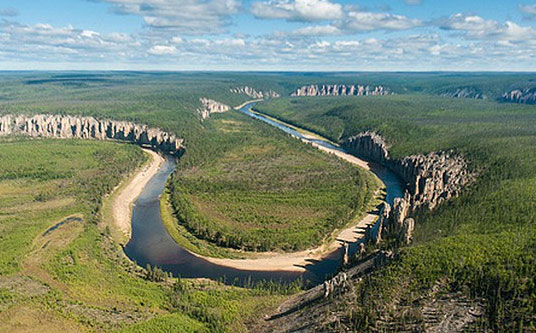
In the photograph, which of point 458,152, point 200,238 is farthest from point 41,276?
point 458,152

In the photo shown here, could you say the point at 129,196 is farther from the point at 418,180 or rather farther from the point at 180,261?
the point at 418,180

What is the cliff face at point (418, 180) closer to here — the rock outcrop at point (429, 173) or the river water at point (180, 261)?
the rock outcrop at point (429, 173)

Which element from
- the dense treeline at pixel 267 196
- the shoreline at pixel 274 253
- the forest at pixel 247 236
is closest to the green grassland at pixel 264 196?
the dense treeline at pixel 267 196

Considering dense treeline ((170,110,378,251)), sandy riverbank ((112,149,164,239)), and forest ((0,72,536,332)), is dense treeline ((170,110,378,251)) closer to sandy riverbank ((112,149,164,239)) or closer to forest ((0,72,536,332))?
forest ((0,72,536,332))

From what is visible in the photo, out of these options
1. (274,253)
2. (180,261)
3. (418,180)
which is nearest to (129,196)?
(180,261)

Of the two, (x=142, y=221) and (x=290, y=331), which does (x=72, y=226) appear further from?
(x=290, y=331)
